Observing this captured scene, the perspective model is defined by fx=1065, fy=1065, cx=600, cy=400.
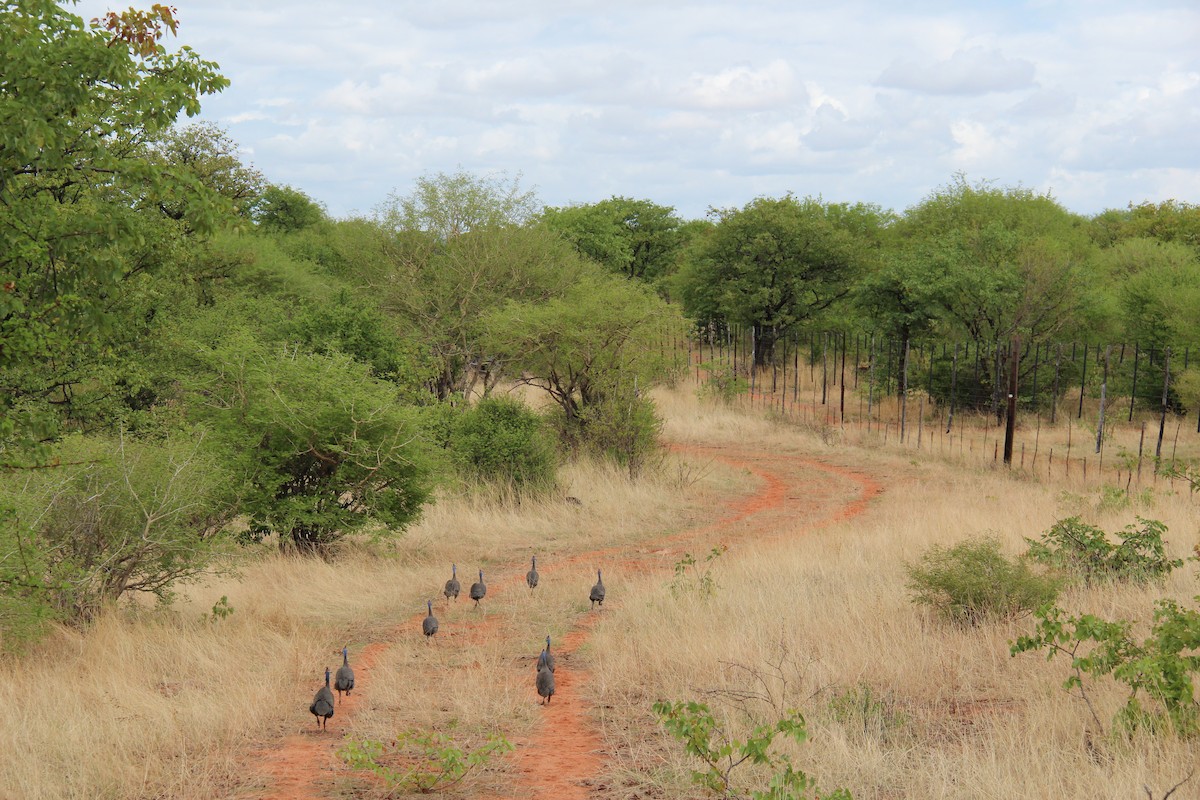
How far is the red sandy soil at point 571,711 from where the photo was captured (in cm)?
596

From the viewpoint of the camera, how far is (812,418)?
27.9m

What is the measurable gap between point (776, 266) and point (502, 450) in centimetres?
2213

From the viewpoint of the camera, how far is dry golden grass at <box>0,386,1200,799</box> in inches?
228

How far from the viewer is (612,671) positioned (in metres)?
7.89

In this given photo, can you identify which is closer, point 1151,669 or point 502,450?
point 1151,669

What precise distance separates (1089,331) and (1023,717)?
26.2m

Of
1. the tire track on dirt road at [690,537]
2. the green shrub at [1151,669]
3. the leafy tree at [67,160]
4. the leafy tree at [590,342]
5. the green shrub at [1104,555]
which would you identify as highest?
the leafy tree at [67,160]

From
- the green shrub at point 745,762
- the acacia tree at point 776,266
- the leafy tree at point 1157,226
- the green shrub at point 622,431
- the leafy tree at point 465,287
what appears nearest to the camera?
the green shrub at point 745,762

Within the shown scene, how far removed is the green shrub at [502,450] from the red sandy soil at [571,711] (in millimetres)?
2961

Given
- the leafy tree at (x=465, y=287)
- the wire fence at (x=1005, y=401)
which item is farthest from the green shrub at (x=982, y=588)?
the leafy tree at (x=465, y=287)

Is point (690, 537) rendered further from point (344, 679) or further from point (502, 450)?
point (344, 679)

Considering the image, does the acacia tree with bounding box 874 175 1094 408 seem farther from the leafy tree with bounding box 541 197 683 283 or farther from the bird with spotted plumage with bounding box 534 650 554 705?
the leafy tree with bounding box 541 197 683 283

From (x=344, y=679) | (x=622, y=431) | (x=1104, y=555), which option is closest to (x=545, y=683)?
(x=344, y=679)

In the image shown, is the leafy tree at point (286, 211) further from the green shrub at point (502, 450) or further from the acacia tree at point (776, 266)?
the green shrub at point (502, 450)
